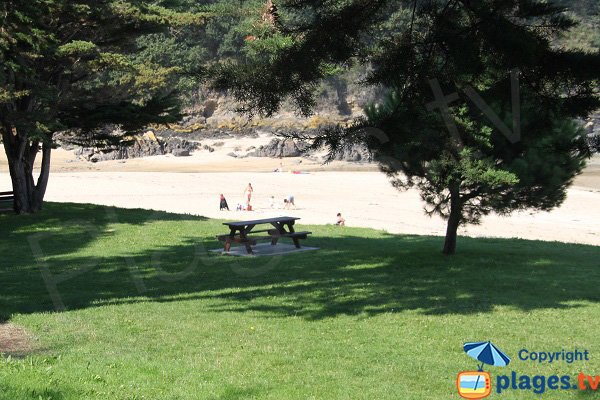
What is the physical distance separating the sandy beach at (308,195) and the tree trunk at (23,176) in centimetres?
776

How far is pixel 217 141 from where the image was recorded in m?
84.4

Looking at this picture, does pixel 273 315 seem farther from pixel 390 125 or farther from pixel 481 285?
pixel 481 285

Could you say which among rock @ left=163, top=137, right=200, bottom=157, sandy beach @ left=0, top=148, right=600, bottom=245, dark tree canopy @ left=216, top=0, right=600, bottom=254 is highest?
dark tree canopy @ left=216, top=0, right=600, bottom=254

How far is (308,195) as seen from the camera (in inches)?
1711

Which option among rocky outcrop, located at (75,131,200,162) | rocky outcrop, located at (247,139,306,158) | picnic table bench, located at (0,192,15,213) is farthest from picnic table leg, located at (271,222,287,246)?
rocky outcrop, located at (75,131,200,162)

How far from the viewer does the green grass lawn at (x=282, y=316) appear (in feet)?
22.3

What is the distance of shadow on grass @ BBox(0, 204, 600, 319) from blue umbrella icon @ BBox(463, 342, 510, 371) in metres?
2.35

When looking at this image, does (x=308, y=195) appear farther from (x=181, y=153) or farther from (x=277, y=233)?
(x=181, y=153)

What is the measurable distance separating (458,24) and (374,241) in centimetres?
918

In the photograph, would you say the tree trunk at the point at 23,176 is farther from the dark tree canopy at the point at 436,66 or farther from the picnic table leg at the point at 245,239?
the dark tree canopy at the point at 436,66

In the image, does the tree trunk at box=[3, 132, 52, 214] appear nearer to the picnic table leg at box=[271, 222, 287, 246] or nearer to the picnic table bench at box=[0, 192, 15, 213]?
the picnic table bench at box=[0, 192, 15, 213]

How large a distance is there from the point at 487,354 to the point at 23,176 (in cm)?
1927

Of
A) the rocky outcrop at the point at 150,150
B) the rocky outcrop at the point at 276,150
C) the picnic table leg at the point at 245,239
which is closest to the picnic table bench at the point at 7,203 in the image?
the picnic table leg at the point at 245,239

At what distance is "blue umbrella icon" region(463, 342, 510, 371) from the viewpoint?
750 centimetres
